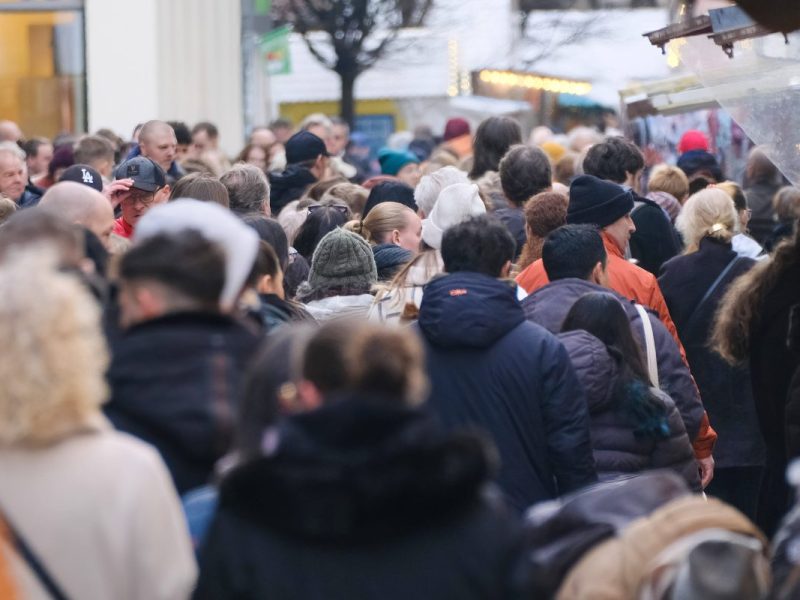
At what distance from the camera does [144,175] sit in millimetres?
8500

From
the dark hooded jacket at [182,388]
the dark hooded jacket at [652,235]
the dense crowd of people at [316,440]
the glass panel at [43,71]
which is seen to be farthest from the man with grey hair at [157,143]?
the glass panel at [43,71]

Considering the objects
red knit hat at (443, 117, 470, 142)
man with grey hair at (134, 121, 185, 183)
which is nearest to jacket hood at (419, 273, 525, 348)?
man with grey hair at (134, 121, 185, 183)

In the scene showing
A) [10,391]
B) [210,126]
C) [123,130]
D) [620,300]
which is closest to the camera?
[10,391]

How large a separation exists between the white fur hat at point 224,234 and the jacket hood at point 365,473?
2.76 feet

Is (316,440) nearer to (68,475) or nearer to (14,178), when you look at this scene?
(68,475)

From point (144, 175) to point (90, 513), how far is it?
5150mm

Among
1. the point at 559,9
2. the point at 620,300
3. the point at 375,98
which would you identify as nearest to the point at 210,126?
the point at 620,300

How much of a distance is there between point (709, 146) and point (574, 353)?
9.03 meters

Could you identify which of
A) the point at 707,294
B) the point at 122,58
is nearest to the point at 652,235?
the point at 707,294

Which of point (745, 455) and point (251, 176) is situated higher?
point (251, 176)

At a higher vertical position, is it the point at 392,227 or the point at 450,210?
the point at 450,210

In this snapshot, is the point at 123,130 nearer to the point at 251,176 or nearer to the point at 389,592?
the point at 251,176

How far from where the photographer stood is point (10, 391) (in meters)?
3.49

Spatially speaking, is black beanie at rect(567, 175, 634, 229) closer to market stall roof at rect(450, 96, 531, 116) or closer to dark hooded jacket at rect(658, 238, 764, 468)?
dark hooded jacket at rect(658, 238, 764, 468)
